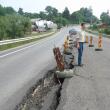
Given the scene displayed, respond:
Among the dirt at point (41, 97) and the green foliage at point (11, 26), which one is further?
the green foliage at point (11, 26)

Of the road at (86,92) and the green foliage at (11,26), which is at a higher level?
the road at (86,92)

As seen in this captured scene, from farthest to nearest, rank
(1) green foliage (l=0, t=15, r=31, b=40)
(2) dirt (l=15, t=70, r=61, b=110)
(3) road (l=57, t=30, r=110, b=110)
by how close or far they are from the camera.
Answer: (1) green foliage (l=0, t=15, r=31, b=40), (2) dirt (l=15, t=70, r=61, b=110), (3) road (l=57, t=30, r=110, b=110)

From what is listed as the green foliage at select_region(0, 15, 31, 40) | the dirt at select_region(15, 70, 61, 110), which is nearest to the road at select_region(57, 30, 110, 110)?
the dirt at select_region(15, 70, 61, 110)

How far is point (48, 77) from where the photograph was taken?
13.7 meters

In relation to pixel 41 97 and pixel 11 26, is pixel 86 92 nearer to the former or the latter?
pixel 41 97

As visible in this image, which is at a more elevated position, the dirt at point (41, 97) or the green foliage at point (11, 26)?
the dirt at point (41, 97)

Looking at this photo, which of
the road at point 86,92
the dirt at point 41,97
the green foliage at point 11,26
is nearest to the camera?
the road at point 86,92

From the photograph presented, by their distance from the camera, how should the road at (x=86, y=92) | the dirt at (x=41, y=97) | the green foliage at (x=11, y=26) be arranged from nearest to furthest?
the road at (x=86, y=92)
the dirt at (x=41, y=97)
the green foliage at (x=11, y=26)

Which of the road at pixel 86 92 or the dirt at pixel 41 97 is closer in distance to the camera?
the road at pixel 86 92

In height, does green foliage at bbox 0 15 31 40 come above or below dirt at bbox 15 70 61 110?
below

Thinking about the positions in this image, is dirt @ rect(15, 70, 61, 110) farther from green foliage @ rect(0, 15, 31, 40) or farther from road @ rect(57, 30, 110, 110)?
green foliage @ rect(0, 15, 31, 40)

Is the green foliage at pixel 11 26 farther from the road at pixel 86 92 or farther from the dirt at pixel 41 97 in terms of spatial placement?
the dirt at pixel 41 97

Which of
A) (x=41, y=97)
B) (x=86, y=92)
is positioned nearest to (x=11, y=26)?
(x=41, y=97)

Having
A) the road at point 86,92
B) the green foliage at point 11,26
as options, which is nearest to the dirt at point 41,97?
the road at point 86,92
